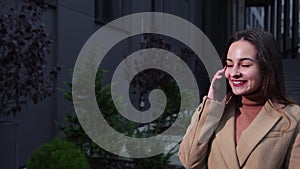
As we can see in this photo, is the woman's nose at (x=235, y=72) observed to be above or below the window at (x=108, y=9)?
below

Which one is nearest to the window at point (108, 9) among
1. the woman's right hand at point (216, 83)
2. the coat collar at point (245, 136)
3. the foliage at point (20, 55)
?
the foliage at point (20, 55)

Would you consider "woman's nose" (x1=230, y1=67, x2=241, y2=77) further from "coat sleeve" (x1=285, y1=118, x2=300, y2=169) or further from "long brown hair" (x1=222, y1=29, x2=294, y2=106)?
"coat sleeve" (x1=285, y1=118, x2=300, y2=169)

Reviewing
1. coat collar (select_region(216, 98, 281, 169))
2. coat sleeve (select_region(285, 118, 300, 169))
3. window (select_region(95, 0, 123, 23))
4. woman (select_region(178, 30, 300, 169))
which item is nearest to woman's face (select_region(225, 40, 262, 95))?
woman (select_region(178, 30, 300, 169))

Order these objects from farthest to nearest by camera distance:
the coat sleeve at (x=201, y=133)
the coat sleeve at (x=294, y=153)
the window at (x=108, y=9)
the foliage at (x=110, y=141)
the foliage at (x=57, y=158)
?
the window at (x=108, y=9) → the foliage at (x=110, y=141) → the foliage at (x=57, y=158) → the coat sleeve at (x=201, y=133) → the coat sleeve at (x=294, y=153)

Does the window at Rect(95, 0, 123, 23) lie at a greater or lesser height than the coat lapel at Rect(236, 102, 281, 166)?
greater

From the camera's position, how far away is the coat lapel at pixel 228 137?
4.71ft

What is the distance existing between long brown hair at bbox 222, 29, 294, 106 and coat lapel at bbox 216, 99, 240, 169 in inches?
5.8

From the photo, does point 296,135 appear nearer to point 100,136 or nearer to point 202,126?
point 202,126

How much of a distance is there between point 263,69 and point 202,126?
0.30 metres

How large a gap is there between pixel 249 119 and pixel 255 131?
0.28 ft

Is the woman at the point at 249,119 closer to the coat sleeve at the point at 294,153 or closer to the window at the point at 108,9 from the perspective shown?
the coat sleeve at the point at 294,153

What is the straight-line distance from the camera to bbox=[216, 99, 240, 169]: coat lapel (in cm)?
143

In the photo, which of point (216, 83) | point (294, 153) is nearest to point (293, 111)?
point (294, 153)

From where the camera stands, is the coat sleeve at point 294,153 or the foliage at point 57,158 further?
the foliage at point 57,158
